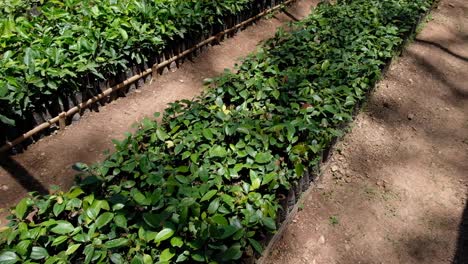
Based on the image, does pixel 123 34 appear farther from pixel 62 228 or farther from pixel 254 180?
pixel 62 228

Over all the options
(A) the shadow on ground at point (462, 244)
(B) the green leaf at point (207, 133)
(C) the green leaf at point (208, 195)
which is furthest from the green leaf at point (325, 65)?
(C) the green leaf at point (208, 195)

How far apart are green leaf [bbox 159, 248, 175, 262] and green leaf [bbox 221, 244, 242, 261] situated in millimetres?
325

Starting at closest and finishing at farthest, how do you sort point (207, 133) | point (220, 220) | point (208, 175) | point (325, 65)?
point (220, 220)
point (208, 175)
point (207, 133)
point (325, 65)

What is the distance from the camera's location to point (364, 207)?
423 cm

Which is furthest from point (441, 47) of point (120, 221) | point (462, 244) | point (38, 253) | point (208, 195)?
point (38, 253)

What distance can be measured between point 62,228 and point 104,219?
26 centimetres

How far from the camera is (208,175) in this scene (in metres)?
2.84

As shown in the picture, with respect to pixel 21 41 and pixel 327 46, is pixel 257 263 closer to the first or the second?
pixel 327 46

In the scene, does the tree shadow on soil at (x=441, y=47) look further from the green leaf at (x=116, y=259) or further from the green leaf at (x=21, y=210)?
the green leaf at (x=21, y=210)

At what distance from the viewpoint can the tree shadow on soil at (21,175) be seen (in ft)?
13.7

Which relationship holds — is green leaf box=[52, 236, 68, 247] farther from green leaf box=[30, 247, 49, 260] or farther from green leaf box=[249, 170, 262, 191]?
green leaf box=[249, 170, 262, 191]

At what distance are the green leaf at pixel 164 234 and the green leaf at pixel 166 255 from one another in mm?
75

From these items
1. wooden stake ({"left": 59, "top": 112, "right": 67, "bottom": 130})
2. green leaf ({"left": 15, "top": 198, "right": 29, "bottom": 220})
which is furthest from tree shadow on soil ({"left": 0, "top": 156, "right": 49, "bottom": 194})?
green leaf ({"left": 15, "top": 198, "right": 29, "bottom": 220})

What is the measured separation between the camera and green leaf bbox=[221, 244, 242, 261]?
2.32 m
